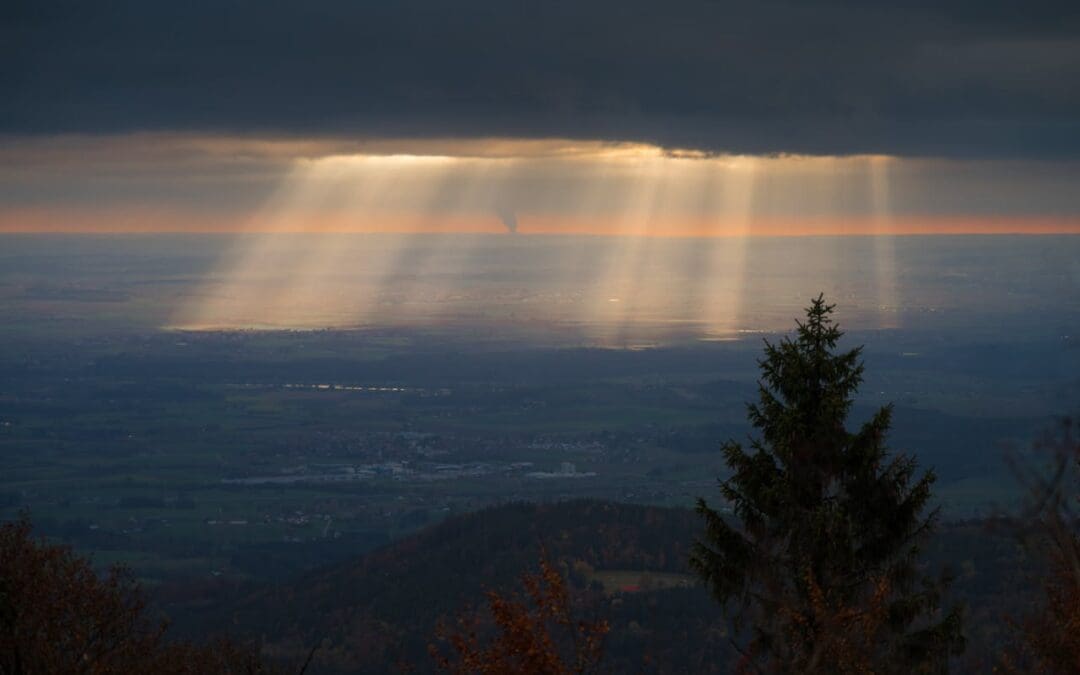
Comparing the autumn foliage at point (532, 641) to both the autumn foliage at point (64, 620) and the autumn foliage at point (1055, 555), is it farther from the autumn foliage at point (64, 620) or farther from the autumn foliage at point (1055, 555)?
the autumn foliage at point (64, 620)

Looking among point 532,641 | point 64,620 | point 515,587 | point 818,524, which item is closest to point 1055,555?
point 818,524

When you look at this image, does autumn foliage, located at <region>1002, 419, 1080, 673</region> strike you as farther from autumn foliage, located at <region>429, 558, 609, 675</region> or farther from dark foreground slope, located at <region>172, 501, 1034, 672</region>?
dark foreground slope, located at <region>172, 501, 1034, 672</region>

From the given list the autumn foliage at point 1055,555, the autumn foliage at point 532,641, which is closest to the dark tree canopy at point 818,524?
the autumn foliage at point 1055,555

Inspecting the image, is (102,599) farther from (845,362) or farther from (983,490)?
(983,490)

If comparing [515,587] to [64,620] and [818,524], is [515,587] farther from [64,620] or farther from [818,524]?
[818,524]

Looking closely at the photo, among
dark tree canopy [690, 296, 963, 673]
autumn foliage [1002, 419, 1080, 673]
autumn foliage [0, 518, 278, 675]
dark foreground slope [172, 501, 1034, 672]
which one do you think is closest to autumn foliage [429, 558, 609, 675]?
dark tree canopy [690, 296, 963, 673]

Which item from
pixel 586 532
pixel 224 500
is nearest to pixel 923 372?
pixel 224 500
